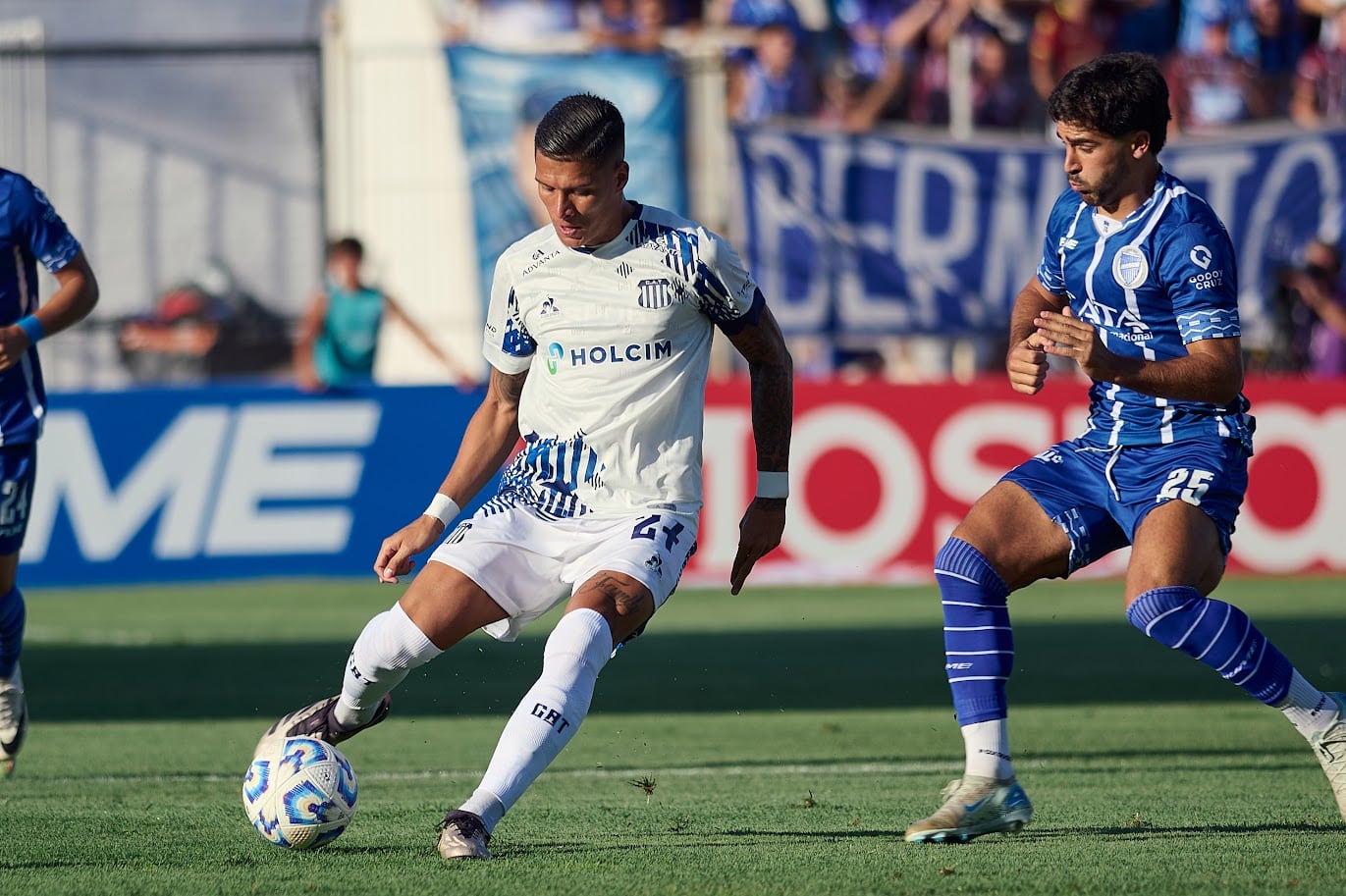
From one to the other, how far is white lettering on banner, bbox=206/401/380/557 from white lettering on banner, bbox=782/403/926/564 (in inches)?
128

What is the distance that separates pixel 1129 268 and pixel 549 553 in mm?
1835

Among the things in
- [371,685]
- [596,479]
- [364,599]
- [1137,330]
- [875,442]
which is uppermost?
[1137,330]

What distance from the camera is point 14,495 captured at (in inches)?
302

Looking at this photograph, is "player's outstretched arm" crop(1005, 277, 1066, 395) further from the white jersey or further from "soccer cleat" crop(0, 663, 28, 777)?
"soccer cleat" crop(0, 663, 28, 777)

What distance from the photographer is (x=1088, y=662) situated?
35.8 ft

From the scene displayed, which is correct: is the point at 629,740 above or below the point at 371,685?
below

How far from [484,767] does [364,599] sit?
6980 mm

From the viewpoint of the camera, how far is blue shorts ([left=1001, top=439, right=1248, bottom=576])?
5.63 metres

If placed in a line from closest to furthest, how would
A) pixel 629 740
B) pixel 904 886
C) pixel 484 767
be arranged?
pixel 904 886
pixel 484 767
pixel 629 740

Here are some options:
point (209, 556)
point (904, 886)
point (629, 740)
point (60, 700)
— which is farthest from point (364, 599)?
point (904, 886)

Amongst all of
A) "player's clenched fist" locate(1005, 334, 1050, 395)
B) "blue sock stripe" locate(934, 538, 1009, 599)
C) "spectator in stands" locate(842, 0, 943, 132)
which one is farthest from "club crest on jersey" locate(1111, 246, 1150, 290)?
"spectator in stands" locate(842, 0, 943, 132)

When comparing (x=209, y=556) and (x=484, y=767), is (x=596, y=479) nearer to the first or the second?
(x=484, y=767)

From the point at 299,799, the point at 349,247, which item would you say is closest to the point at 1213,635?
the point at 299,799

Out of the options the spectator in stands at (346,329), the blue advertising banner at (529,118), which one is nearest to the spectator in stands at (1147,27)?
the blue advertising banner at (529,118)
